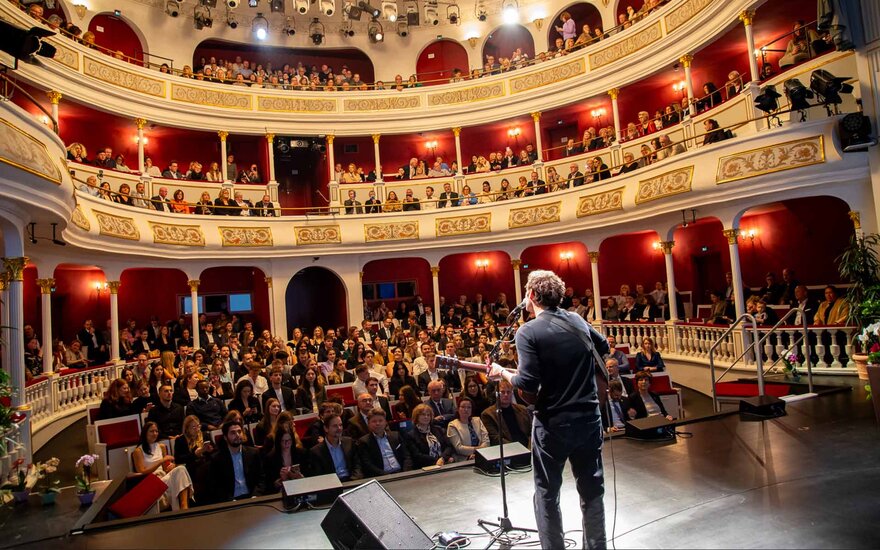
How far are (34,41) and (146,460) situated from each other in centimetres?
409

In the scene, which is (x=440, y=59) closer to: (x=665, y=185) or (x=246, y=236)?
(x=246, y=236)

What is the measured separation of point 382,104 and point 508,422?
1226cm

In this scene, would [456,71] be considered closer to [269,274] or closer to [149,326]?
[269,274]

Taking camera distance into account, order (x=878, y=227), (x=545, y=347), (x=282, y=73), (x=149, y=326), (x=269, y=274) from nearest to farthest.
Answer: (x=545, y=347), (x=878, y=227), (x=149, y=326), (x=269, y=274), (x=282, y=73)

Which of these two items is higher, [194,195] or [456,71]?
[456,71]

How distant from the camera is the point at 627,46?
43.3 ft

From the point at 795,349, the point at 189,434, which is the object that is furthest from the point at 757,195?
the point at 189,434

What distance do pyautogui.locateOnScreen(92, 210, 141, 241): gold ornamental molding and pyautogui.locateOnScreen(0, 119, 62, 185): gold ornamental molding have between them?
4.29 m

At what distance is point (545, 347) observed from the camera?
280 centimetres

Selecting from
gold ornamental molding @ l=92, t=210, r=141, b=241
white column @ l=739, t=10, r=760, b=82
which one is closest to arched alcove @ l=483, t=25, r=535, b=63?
white column @ l=739, t=10, r=760, b=82

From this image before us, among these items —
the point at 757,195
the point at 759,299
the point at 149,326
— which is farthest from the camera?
the point at 149,326

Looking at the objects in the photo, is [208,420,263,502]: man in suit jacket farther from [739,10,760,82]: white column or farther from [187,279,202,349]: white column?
[739,10,760,82]: white column

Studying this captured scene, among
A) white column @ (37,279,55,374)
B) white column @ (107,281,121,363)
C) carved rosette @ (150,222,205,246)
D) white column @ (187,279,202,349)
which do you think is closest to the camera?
white column @ (37,279,55,374)

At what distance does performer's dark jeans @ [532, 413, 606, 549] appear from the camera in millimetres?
2756
